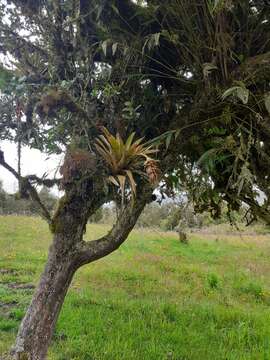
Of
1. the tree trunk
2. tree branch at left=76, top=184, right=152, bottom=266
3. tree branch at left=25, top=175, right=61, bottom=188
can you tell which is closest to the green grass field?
the tree trunk

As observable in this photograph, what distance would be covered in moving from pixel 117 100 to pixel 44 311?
195 centimetres

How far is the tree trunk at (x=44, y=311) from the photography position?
3297 millimetres

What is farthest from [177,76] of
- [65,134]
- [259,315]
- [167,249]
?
[167,249]

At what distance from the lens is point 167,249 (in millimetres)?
12906

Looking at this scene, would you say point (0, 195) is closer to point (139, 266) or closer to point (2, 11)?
point (139, 266)

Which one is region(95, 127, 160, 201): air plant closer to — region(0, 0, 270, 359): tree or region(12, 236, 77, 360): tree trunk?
region(0, 0, 270, 359): tree

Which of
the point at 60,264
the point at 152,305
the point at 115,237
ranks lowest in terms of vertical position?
the point at 152,305

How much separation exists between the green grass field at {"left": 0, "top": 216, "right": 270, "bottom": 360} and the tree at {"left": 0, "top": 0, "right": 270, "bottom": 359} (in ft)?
4.89

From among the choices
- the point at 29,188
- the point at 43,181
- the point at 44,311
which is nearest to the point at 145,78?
the point at 43,181

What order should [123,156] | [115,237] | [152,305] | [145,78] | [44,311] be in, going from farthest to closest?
[152,305] < [145,78] < [115,237] < [44,311] < [123,156]

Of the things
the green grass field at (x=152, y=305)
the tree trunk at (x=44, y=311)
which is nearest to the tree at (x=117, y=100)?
the tree trunk at (x=44, y=311)

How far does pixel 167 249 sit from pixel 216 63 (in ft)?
33.9

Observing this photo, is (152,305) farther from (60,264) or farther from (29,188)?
(29,188)

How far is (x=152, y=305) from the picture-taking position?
633cm
